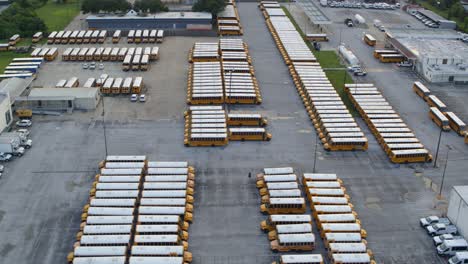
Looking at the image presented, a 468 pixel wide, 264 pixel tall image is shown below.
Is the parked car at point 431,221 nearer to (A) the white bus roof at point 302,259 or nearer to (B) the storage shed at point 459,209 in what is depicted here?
(B) the storage shed at point 459,209

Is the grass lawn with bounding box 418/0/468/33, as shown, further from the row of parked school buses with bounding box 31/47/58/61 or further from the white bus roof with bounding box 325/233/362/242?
the row of parked school buses with bounding box 31/47/58/61

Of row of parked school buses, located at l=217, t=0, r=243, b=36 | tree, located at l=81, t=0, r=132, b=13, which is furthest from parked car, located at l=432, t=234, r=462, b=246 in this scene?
tree, located at l=81, t=0, r=132, b=13

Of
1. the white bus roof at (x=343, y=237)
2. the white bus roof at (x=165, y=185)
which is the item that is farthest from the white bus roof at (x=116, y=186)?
the white bus roof at (x=343, y=237)

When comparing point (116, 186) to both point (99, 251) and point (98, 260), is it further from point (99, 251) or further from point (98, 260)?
point (98, 260)

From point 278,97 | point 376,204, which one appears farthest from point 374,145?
point 278,97

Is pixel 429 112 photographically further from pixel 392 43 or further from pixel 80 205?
pixel 80 205

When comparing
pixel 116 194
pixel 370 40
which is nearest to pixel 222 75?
pixel 370 40
